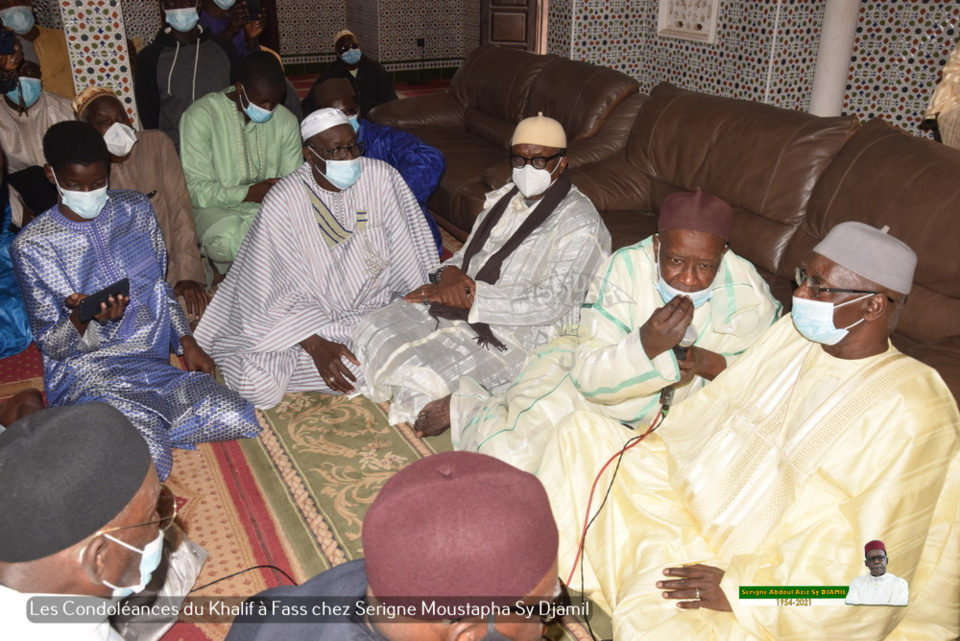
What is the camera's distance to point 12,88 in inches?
193

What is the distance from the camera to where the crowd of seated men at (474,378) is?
1.49m

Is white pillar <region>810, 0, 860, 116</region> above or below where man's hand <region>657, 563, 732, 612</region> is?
above

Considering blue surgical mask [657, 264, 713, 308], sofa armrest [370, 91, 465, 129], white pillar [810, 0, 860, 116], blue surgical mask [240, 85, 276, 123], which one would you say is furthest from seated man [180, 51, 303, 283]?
white pillar [810, 0, 860, 116]

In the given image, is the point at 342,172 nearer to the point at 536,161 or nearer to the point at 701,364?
the point at 536,161

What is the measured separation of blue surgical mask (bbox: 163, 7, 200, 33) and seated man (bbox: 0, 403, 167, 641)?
Result: 15.0 ft

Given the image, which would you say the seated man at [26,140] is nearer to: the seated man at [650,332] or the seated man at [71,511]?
the seated man at [650,332]

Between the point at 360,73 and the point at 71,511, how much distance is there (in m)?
6.53

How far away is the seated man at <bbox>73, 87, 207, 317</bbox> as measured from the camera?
174 inches

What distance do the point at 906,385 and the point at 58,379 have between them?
343cm

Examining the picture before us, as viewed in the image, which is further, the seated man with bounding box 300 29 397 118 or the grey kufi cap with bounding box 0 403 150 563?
the seated man with bounding box 300 29 397 118

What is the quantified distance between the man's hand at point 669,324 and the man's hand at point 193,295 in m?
2.89

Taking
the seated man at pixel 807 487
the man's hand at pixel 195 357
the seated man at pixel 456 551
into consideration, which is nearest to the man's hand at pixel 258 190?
the man's hand at pixel 195 357

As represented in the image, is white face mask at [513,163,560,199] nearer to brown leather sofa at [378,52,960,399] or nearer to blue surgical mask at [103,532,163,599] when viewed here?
brown leather sofa at [378,52,960,399]

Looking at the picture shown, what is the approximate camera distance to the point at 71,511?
1.52 metres
